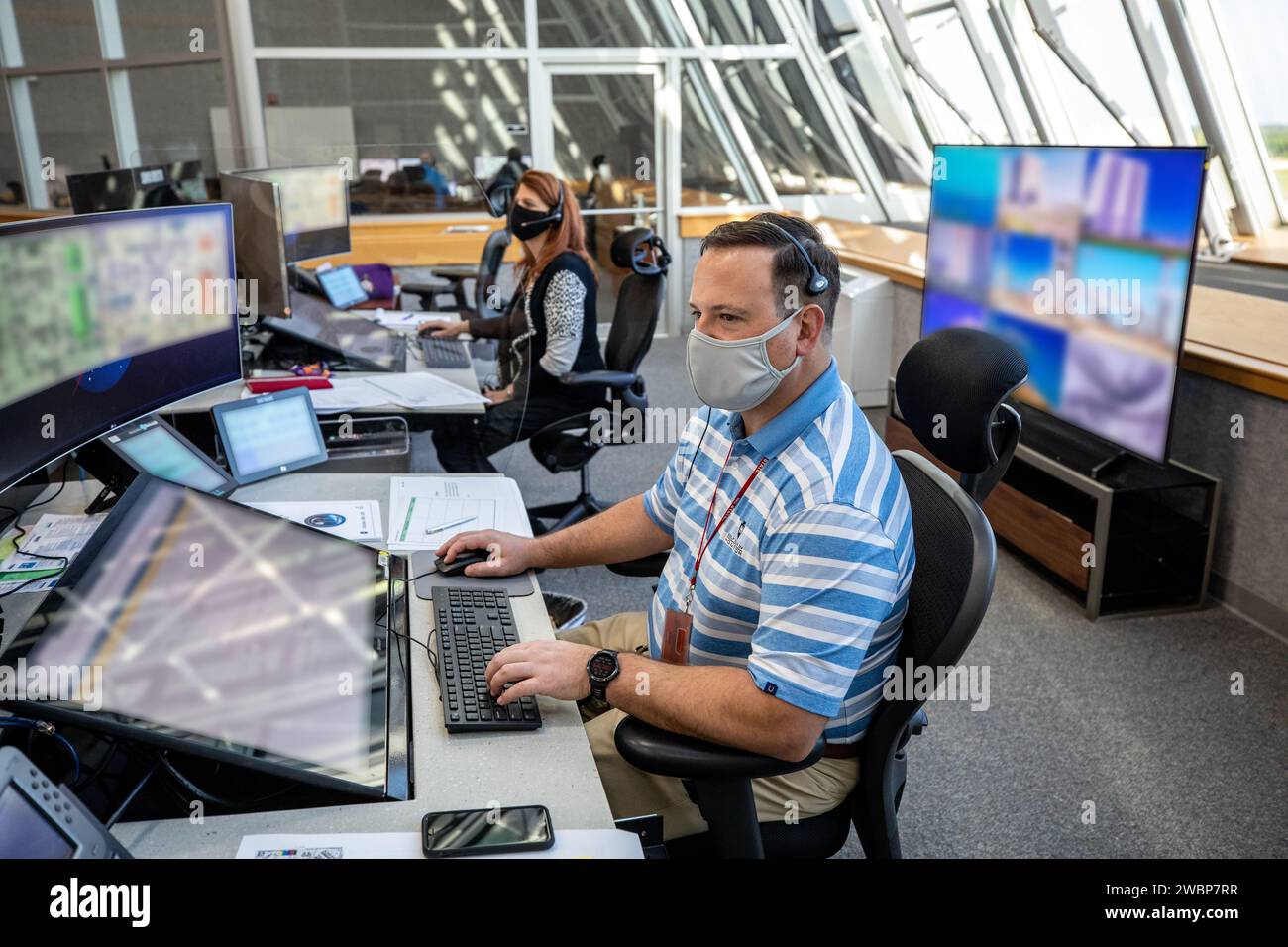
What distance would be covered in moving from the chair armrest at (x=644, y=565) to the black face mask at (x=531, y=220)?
5.71ft

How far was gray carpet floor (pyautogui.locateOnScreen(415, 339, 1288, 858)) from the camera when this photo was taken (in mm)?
2018

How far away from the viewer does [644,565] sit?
5.87ft

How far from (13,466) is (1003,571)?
2771mm

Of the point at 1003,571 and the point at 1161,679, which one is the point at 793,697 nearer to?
the point at 1161,679

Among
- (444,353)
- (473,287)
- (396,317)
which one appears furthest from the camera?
(473,287)

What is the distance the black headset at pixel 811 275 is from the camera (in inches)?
53.3

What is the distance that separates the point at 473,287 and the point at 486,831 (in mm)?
4254

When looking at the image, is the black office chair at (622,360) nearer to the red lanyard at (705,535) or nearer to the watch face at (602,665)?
the red lanyard at (705,535)

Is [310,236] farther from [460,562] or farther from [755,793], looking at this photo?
[755,793]

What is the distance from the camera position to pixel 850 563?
1.20 meters

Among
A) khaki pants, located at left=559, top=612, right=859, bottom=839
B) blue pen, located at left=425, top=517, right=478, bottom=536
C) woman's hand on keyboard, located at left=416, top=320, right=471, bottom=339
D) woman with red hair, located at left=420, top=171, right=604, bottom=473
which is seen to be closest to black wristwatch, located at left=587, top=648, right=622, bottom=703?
khaki pants, located at left=559, top=612, right=859, bottom=839

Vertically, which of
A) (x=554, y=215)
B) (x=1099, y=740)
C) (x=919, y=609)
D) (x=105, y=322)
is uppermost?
(x=554, y=215)


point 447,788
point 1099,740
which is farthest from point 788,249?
point 1099,740

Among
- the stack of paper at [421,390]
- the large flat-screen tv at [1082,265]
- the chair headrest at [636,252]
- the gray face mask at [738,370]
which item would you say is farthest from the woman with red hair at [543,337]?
the gray face mask at [738,370]
